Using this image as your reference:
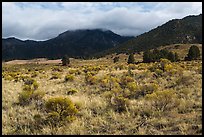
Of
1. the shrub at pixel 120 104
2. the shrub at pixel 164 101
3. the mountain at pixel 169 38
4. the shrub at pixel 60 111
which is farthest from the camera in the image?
the mountain at pixel 169 38

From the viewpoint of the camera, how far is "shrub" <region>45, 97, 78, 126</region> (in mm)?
9916

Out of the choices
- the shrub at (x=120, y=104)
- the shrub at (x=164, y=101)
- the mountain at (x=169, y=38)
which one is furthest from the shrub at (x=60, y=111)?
the mountain at (x=169, y=38)

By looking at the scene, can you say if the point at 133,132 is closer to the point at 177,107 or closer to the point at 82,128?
the point at 82,128

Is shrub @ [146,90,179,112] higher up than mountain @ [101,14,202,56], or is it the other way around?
mountain @ [101,14,202,56]

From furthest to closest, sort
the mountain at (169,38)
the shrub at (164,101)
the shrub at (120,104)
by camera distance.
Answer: the mountain at (169,38) → the shrub at (120,104) → the shrub at (164,101)

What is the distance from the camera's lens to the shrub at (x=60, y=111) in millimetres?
9916

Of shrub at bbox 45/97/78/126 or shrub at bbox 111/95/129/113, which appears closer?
shrub at bbox 45/97/78/126

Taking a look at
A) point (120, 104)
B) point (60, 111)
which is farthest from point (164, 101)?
point (60, 111)

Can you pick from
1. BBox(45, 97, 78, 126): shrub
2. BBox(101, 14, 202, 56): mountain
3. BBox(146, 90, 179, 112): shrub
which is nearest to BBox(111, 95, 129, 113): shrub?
BBox(146, 90, 179, 112): shrub

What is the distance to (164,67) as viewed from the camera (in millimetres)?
26094

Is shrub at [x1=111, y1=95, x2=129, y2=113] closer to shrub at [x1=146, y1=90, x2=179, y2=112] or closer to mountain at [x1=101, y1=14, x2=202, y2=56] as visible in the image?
shrub at [x1=146, y1=90, x2=179, y2=112]

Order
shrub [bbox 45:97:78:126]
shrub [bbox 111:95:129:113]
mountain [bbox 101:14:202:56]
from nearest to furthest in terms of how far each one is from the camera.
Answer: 1. shrub [bbox 45:97:78:126]
2. shrub [bbox 111:95:129:113]
3. mountain [bbox 101:14:202:56]

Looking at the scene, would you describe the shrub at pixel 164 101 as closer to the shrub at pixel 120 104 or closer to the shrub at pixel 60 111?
the shrub at pixel 120 104

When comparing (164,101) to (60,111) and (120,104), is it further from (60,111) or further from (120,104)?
(60,111)
